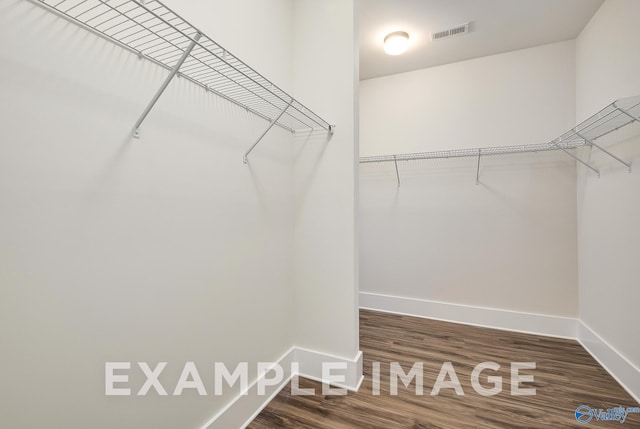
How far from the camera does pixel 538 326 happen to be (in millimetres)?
2498

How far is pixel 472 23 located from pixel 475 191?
142 centimetres

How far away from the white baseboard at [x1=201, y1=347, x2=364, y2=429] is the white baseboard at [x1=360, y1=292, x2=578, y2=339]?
1323 millimetres

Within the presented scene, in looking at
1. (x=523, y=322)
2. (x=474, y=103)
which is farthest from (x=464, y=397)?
(x=474, y=103)

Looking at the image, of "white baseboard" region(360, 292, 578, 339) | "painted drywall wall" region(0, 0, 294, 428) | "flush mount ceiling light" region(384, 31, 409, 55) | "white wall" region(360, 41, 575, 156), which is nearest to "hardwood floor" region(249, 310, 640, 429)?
"white baseboard" region(360, 292, 578, 339)

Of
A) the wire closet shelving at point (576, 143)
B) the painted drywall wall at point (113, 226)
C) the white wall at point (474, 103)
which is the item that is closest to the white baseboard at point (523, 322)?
the wire closet shelving at point (576, 143)

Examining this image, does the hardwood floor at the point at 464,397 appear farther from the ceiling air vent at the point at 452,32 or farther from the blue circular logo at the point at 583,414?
the ceiling air vent at the point at 452,32

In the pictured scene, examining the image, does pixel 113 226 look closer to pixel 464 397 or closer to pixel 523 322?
pixel 464 397

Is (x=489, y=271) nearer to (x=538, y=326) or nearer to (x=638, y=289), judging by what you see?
(x=538, y=326)

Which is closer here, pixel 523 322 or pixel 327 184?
pixel 327 184

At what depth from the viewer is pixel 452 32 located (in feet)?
7.56

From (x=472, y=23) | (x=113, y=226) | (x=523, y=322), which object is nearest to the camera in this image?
(x=113, y=226)

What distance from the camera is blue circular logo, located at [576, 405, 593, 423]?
1.48 m

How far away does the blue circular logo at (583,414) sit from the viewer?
1476 mm

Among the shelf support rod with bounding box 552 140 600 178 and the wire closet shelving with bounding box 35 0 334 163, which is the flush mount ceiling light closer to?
the wire closet shelving with bounding box 35 0 334 163
